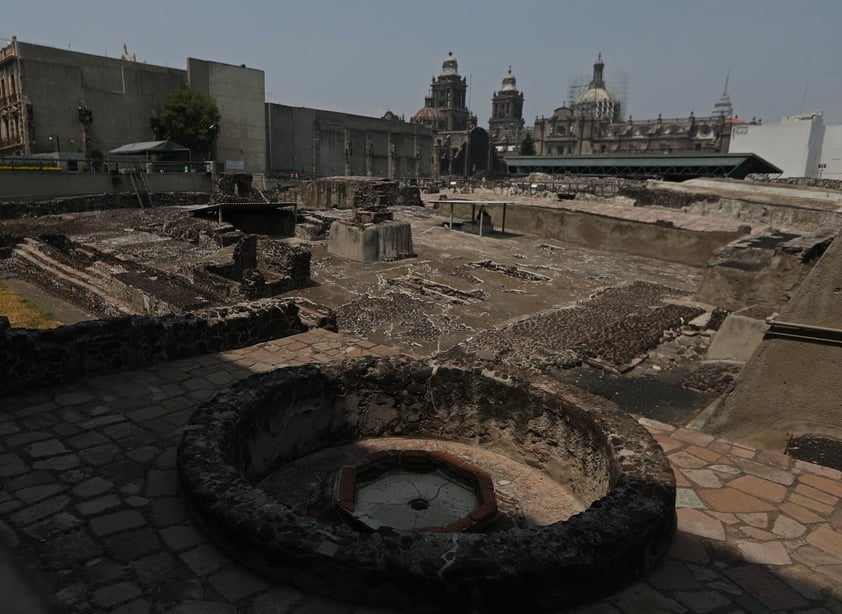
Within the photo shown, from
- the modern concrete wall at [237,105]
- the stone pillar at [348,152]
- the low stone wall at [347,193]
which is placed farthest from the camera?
the stone pillar at [348,152]

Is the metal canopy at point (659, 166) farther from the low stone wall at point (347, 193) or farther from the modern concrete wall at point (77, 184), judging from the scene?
the modern concrete wall at point (77, 184)

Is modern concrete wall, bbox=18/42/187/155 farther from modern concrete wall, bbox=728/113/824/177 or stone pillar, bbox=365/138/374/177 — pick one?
modern concrete wall, bbox=728/113/824/177

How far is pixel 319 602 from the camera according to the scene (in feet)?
9.02

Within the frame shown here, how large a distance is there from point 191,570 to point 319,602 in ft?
2.37

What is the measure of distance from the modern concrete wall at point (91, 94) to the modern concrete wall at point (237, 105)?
5.65 ft

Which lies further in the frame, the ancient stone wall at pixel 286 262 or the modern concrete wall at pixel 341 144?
the modern concrete wall at pixel 341 144

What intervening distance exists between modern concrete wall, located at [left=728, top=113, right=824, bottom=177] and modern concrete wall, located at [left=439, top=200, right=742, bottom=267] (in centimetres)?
3403

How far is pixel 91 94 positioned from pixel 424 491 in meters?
41.6

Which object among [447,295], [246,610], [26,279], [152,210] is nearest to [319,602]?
[246,610]

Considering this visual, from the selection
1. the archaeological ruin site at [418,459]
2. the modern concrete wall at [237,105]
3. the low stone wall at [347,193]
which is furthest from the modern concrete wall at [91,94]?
the archaeological ruin site at [418,459]

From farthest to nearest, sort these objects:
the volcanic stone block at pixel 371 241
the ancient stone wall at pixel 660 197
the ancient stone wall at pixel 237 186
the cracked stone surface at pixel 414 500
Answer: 1. the ancient stone wall at pixel 237 186
2. the ancient stone wall at pixel 660 197
3. the volcanic stone block at pixel 371 241
4. the cracked stone surface at pixel 414 500

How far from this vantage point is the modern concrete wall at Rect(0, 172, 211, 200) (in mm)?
23191

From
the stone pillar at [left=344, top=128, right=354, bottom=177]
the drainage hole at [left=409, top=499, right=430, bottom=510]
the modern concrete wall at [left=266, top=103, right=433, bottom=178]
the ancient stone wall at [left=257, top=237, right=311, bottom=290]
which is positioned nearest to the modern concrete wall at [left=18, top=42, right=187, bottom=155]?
the modern concrete wall at [left=266, top=103, right=433, bottom=178]

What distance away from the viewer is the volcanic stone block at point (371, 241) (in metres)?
17.0
